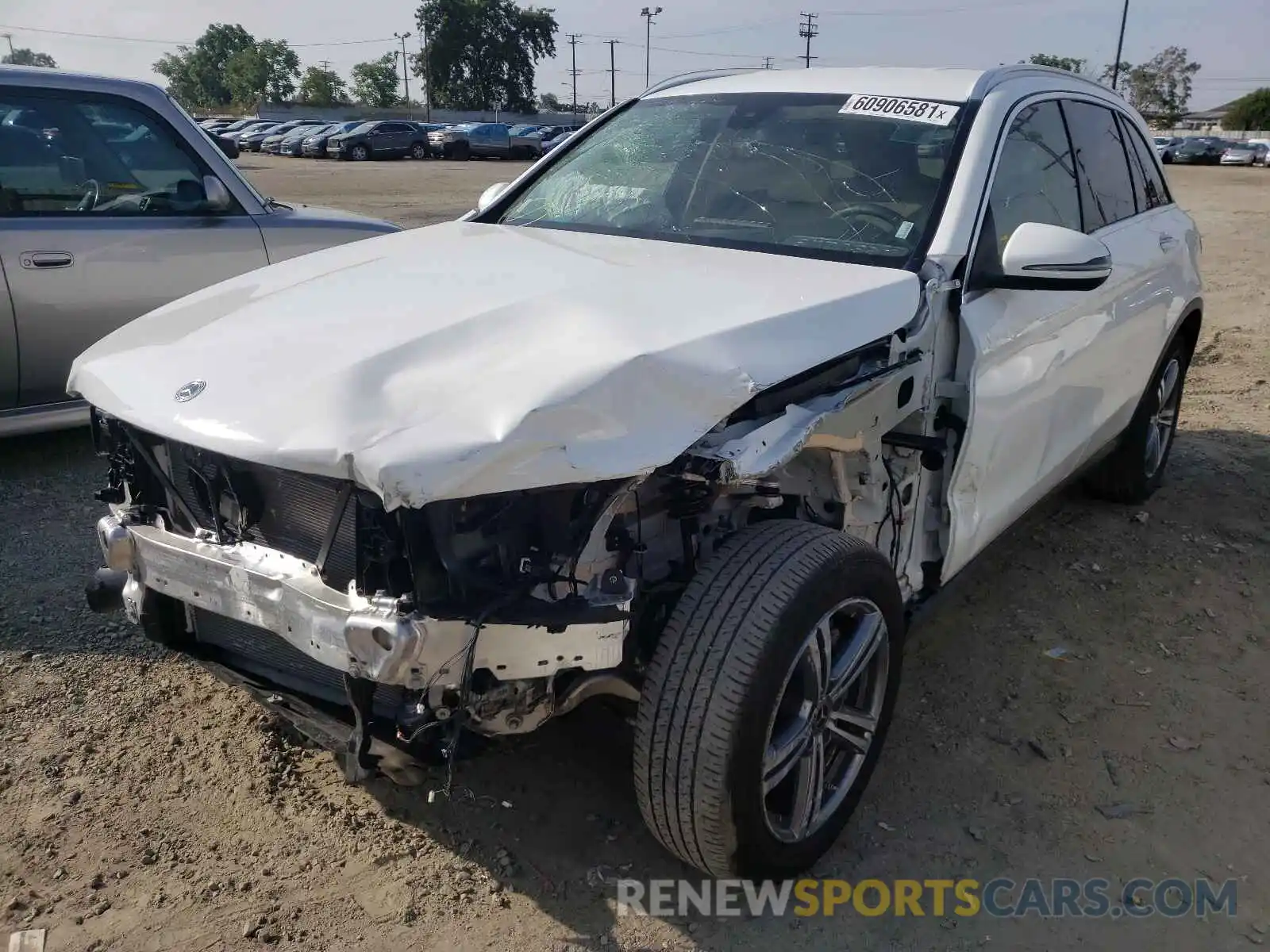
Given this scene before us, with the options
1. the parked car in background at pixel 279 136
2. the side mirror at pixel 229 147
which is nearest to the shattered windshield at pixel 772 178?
the side mirror at pixel 229 147

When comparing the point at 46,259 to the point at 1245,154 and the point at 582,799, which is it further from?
the point at 1245,154

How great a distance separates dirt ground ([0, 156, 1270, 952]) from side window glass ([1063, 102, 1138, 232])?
47.7 inches

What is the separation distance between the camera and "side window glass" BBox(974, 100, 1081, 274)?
3.08m

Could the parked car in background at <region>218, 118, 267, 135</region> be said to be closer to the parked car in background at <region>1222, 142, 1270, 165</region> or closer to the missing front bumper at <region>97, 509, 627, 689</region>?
the parked car in background at <region>1222, 142, 1270, 165</region>

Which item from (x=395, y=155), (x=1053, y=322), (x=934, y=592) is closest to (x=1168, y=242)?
(x=1053, y=322)

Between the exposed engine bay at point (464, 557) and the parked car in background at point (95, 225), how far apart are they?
2.36 meters

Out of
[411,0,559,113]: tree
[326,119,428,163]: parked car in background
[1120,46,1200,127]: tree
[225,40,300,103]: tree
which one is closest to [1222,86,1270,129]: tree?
[1120,46,1200,127]: tree

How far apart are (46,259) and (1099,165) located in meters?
4.47

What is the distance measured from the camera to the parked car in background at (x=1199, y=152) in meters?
47.5

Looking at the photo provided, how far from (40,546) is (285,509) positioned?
2506 millimetres

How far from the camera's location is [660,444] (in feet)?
6.75

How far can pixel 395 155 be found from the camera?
42750mm

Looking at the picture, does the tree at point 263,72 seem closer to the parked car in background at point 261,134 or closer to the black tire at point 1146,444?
the parked car in background at point 261,134

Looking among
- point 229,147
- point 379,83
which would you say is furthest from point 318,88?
point 229,147
